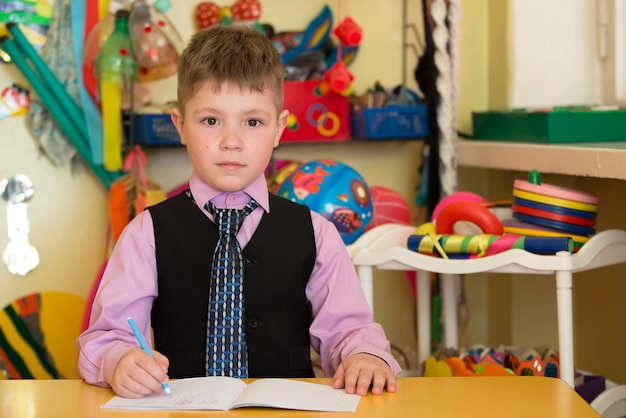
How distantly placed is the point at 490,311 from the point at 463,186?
396 millimetres

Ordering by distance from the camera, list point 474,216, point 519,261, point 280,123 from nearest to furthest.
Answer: point 280,123 < point 519,261 < point 474,216

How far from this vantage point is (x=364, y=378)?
116 centimetres

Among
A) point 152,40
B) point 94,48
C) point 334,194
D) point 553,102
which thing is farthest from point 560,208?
point 94,48

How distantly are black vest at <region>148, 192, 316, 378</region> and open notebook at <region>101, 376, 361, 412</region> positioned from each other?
284 mm

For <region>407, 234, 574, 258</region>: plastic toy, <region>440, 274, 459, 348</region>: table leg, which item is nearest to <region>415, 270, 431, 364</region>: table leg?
<region>440, 274, 459, 348</region>: table leg

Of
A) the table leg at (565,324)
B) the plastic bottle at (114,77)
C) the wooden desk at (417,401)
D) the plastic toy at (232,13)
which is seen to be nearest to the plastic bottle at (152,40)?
the plastic bottle at (114,77)

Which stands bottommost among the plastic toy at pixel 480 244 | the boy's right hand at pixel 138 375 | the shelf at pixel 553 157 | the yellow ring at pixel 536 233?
the boy's right hand at pixel 138 375

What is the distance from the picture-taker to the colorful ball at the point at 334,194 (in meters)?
2.17

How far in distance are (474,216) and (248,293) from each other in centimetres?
69

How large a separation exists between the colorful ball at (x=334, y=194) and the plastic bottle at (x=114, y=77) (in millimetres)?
511

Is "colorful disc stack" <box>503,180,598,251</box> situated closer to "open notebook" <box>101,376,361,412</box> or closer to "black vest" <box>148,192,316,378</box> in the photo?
"black vest" <box>148,192,316,378</box>

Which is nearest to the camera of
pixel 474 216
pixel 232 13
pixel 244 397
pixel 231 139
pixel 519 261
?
pixel 244 397

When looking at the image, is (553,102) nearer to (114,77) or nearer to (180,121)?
(114,77)

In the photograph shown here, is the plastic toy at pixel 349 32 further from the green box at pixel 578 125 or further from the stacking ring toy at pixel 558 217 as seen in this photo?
the stacking ring toy at pixel 558 217
